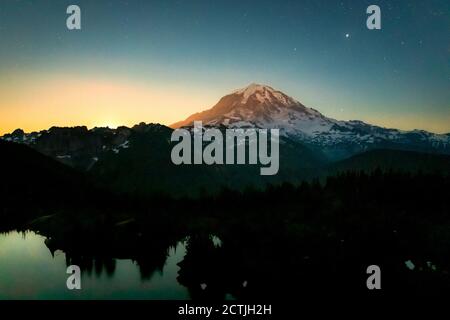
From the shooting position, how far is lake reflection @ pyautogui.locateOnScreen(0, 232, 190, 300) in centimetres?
6862

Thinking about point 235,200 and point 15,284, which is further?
point 235,200

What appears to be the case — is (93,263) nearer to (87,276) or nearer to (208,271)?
(87,276)

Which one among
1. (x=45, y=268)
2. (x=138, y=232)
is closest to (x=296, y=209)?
(x=138, y=232)

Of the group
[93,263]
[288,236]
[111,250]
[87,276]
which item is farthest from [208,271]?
[111,250]

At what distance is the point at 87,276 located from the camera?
3214 inches

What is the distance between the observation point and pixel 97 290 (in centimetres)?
7131

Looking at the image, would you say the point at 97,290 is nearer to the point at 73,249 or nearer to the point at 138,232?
the point at 73,249

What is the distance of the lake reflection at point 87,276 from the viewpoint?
225 ft

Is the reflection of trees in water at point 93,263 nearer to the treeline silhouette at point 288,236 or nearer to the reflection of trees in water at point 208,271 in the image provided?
the treeline silhouette at point 288,236

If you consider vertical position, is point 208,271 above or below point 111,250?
above

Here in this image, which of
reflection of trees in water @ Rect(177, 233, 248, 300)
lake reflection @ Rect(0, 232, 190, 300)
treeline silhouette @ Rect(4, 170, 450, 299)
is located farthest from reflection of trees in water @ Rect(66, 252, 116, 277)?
reflection of trees in water @ Rect(177, 233, 248, 300)

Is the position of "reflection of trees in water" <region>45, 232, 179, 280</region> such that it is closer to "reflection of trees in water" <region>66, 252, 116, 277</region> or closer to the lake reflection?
"reflection of trees in water" <region>66, 252, 116, 277</region>

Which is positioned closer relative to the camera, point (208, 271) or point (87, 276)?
point (208, 271)
